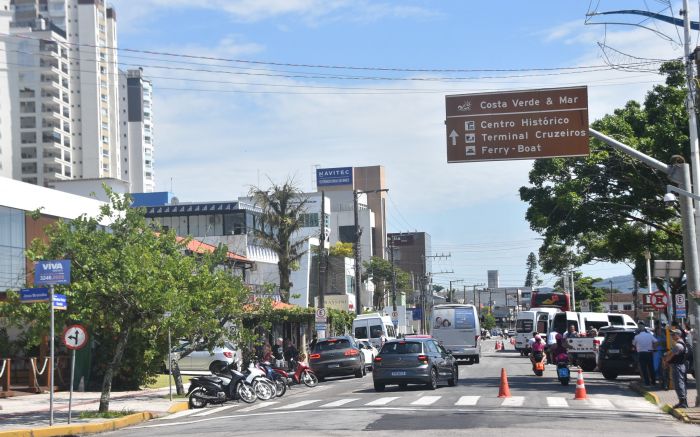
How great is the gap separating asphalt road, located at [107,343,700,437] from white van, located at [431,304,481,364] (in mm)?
17787

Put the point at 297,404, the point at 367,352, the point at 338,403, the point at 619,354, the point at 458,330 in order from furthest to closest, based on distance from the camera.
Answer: the point at 458,330 < the point at 367,352 < the point at 619,354 < the point at 297,404 < the point at 338,403

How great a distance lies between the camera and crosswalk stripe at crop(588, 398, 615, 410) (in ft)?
71.0

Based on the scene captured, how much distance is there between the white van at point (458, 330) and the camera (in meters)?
47.3

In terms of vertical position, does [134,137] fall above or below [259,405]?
above

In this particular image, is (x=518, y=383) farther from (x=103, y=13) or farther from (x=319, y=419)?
(x=103, y=13)

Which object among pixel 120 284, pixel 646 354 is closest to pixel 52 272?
pixel 120 284

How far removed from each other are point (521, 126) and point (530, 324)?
139 ft

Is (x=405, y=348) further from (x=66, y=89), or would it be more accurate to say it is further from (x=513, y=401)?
(x=66, y=89)

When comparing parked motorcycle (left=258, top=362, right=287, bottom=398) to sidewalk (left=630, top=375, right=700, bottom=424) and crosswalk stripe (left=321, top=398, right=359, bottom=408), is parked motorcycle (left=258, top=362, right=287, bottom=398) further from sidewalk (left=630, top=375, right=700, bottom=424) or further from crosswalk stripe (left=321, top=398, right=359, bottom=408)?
sidewalk (left=630, top=375, right=700, bottom=424)

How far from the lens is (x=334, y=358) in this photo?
36.8m

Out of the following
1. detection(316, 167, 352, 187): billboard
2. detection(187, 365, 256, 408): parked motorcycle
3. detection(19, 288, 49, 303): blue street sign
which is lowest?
detection(187, 365, 256, 408): parked motorcycle

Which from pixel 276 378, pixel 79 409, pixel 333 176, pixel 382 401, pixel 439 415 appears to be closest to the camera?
pixel 439 415

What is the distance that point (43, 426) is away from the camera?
20312mm

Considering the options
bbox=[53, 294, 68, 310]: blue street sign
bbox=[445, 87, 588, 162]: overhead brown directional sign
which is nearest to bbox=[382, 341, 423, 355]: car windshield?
bbox=[445, 87, 588, 162]: overhead brown directional sign
